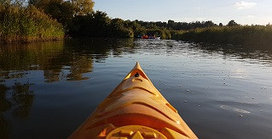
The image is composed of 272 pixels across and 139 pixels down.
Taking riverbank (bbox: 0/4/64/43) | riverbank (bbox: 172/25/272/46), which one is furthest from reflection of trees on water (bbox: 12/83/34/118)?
riverbank (bbox: 172/25/272/46)

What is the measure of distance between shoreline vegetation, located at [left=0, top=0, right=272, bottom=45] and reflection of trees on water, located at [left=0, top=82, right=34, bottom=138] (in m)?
12.1

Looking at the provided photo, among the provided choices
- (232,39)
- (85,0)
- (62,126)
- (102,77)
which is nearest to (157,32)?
(85,0)

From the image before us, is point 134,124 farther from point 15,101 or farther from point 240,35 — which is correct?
point 240,35

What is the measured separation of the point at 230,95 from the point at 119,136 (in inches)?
184

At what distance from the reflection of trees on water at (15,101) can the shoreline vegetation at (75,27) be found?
12067 mm

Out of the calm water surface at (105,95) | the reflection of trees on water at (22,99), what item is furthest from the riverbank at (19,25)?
the reflection of trees on water at (22,99)

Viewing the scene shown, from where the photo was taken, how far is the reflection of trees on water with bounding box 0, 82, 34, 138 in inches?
151

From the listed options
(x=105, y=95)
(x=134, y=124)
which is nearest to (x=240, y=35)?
(x=105, y=95)

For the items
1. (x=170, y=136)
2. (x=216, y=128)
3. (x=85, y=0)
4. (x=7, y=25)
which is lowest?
(x=216, y=128)

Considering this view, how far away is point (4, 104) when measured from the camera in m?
4.70

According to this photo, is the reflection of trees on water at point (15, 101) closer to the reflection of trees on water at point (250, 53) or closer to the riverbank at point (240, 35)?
the reflection of trees on water at point (250, 53)

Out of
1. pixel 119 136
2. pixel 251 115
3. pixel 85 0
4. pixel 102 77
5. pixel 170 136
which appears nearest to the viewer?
pixel 119 136

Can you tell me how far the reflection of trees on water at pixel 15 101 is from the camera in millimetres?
3840

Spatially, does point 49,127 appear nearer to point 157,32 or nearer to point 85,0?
point 85,0
